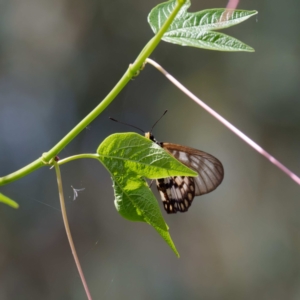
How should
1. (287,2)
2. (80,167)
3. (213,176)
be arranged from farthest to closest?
(287,2)
(80,167)
(213,176)

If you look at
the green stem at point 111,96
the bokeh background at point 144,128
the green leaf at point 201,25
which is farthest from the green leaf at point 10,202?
the bokeh background at point 144,128

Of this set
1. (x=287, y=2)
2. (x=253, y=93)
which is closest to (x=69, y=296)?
(x=253, y=93)

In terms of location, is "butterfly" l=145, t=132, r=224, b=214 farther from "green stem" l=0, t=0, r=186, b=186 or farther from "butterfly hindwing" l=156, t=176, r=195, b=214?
"green stem" l=0, t=0, r=186, b=186

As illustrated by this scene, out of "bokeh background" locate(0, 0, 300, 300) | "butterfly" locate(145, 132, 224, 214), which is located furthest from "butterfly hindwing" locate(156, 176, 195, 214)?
"bokeh background" locate(0, 0, 300, 300)

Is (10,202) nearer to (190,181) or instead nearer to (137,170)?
(137,170)

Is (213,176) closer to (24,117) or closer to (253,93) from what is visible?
(24,117)

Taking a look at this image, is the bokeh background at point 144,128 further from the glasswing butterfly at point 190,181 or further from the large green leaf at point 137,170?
the large green leaf at point 137,170
